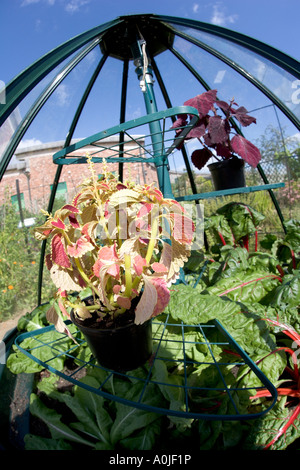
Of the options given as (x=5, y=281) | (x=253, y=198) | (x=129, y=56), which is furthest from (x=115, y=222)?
(x=253, y=198)

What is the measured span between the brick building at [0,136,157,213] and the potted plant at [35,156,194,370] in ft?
2.99

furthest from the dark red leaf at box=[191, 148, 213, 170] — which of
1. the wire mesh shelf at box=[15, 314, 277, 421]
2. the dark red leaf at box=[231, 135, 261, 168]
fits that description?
the wire mesh shelf at box=[15, 314, 277, 421]

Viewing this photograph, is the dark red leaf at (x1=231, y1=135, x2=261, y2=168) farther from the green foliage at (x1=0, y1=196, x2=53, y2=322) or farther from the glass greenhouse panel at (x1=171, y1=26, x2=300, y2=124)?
the green foliage at (x1=0, y1=196, x2=53, y2=322)

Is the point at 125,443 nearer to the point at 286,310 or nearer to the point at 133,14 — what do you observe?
the point at 286,310

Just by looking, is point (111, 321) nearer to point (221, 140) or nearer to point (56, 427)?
point (56, 427)

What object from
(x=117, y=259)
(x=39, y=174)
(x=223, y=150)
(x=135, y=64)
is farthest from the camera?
(x=39, y=174)

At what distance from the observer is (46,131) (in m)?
1.73

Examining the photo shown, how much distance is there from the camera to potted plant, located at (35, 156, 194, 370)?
0.58 meters

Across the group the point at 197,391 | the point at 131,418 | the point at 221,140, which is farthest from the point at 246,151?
the point at 131,418

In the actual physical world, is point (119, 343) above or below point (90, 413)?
above

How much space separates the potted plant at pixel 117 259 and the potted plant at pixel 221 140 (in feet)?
3.16

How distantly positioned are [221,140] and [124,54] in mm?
977

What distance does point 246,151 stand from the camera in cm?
146

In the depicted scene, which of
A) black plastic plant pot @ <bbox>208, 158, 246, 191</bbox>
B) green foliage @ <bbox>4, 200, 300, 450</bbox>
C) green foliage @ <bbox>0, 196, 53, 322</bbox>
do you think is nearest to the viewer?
green foliage @ <bbox>4, 200, 300, 450</bbox>
